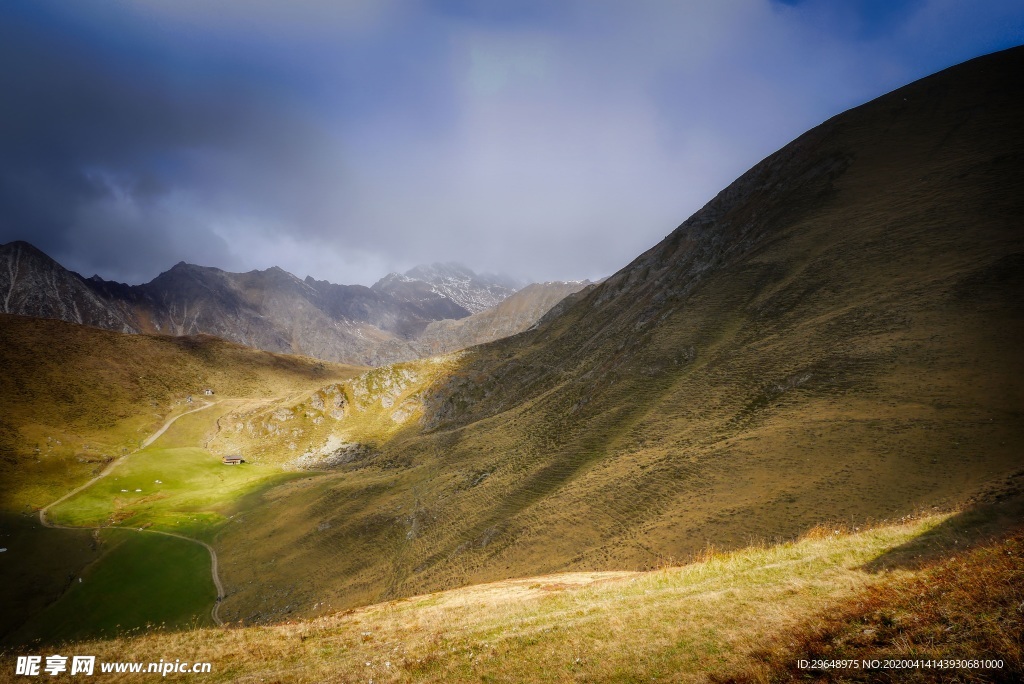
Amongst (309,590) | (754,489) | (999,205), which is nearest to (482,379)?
(309,590)

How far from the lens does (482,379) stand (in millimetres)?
112312

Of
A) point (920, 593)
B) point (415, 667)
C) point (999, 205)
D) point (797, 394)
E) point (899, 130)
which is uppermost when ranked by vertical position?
point (899, 130)

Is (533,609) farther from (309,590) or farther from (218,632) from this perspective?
(309,590)

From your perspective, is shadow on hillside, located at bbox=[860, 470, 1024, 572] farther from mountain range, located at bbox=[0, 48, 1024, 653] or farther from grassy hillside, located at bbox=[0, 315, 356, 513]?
grassy hillside, located at bbox=[0, 315, 356, 513]

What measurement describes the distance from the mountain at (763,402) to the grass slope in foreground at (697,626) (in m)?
10.9

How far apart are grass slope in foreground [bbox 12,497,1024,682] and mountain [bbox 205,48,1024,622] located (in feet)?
35.7

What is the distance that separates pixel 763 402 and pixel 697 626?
32847 millimetres

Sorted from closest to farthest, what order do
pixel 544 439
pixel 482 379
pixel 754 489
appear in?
1. pixel 754 489
2. pixel 544 439
3. pixel 482 379

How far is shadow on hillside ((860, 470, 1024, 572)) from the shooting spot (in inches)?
499

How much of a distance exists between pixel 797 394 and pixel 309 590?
55310 millimetres

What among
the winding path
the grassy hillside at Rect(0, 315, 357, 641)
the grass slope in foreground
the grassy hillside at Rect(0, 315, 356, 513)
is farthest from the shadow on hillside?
the grassy hillside at Rect(0, 315, 356, 513)

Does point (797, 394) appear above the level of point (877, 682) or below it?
above

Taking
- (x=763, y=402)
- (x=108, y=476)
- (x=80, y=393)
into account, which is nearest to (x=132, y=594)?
(x=108, y=476)

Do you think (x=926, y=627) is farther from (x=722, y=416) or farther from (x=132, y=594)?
(x=132, y=594)
